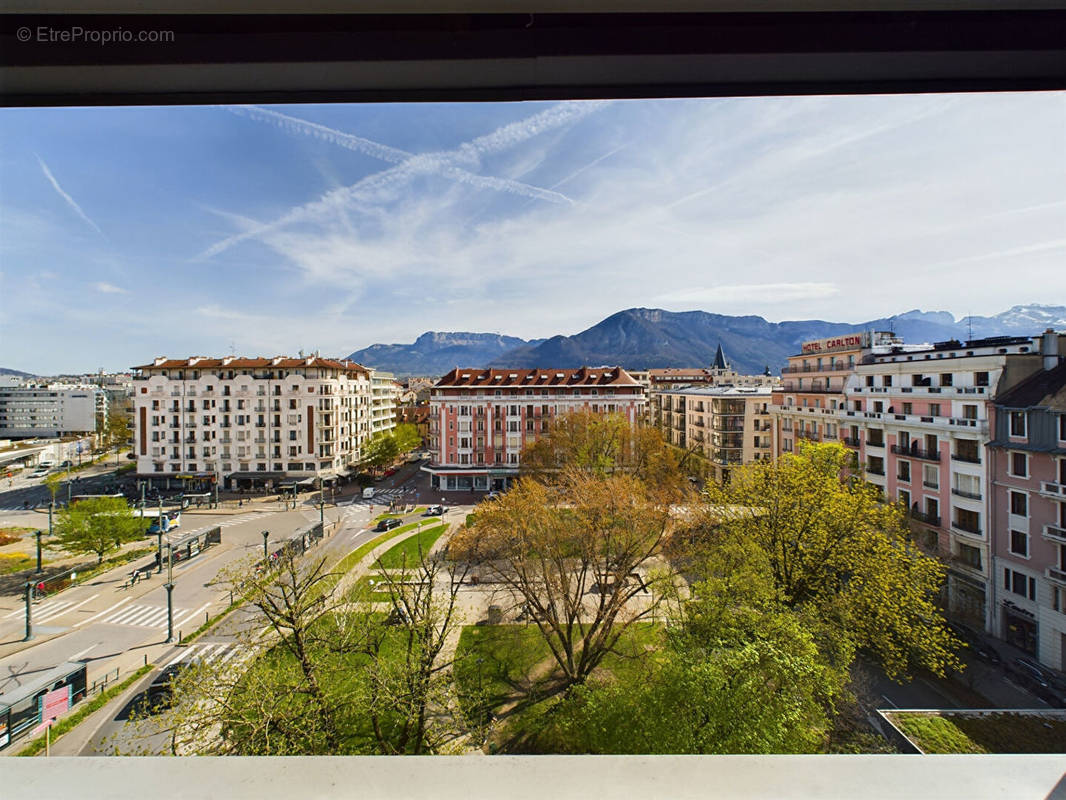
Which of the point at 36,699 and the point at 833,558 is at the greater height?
the point at 833,558

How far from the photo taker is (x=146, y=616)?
8859mm

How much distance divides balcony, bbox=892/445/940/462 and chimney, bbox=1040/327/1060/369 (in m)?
2.58

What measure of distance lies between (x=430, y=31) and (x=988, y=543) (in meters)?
12.6

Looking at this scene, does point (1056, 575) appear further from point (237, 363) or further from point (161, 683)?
point (237, 363)

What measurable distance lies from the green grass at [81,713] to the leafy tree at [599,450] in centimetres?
1094

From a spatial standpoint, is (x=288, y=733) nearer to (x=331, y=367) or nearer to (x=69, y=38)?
(x=69, y=38)

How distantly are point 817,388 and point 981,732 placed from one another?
42.7ft

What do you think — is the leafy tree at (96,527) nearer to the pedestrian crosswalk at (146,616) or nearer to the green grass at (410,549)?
the pedestrian crosswalk at (146,616)

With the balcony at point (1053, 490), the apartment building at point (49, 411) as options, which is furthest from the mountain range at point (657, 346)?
the balcony at point (1053, 490)

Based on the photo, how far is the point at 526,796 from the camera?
0.59 meters

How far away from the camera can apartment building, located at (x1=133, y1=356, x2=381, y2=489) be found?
68.5 feet

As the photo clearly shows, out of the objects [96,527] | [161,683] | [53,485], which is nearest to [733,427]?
[161,683]

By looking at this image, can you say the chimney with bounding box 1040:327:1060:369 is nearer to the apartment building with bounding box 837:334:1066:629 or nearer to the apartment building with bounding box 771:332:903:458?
the apartment building with bounding box 837:334:1066:629

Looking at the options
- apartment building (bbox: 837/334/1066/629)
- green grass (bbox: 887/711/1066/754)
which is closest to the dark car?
green grass (bbox: 887/711/1066/754)
